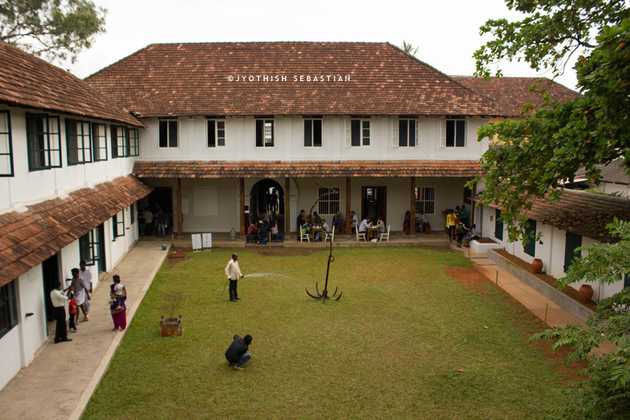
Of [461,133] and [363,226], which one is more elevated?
[461,133]

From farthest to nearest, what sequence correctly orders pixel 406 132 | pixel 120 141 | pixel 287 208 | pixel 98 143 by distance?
pixel 287 208 → pixel 406 132 → pixel 120 141 → pixel 98 143

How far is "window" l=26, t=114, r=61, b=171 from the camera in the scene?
10669mm

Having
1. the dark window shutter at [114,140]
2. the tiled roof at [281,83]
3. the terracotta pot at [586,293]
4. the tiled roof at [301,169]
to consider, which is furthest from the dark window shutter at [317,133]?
the terracotta pot at [586,293]

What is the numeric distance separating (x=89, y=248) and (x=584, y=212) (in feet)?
45.9

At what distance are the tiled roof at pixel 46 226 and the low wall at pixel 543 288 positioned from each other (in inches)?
473

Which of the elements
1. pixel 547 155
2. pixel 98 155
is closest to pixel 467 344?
pixel 547 155

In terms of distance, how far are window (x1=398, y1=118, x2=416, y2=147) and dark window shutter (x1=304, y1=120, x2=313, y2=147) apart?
13.0 ft

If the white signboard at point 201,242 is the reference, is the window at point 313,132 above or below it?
above

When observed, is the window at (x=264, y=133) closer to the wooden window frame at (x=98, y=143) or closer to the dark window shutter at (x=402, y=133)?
the dark window shutter at (x=402, y=133)

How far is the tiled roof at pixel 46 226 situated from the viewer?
8.37 metres

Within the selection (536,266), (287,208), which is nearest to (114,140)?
(287,208)

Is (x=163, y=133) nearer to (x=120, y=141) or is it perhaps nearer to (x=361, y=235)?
(x=120, y=141)

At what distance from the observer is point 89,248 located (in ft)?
48.4

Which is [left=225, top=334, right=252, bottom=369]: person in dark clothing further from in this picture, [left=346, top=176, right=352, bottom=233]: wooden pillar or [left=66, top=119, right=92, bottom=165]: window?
[left=346, top=176, right=352, bottom=233]: wooden pillar
